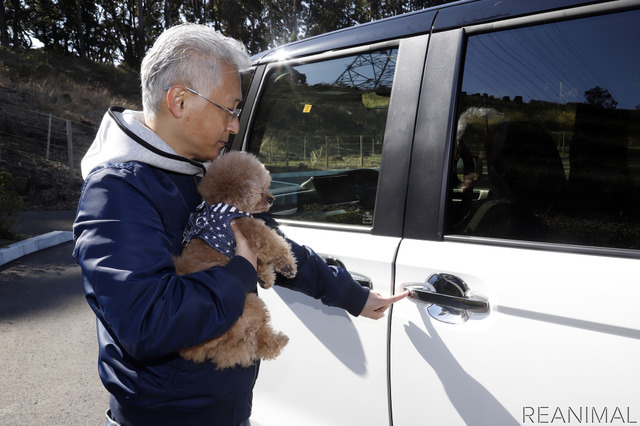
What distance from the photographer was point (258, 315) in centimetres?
126

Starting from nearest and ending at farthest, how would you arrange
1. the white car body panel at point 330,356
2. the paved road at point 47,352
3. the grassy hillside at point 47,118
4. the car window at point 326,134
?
the white car body panel at point 330,356
the car window at point 326,134
the paved road at point 47,352
the grassy hillside at point 47,118

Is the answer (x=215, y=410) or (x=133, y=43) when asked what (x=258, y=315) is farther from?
(x=133, y=43)

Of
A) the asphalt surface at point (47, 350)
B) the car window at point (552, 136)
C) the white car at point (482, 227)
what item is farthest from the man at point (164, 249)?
the asphalt surface at point (47, 350)

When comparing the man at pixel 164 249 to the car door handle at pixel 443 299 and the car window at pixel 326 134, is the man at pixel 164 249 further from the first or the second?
the car window at pixel 326 134

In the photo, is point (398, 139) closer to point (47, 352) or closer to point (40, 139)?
point (47, 352)

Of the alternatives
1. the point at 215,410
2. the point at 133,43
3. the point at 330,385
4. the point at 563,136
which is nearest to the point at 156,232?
the point at 215,410

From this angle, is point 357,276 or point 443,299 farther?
point 357,276

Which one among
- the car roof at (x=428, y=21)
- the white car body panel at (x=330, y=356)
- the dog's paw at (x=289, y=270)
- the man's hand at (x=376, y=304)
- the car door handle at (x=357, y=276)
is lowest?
the white car body panel at (x=330, y=356)

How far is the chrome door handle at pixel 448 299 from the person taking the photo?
4.51ft

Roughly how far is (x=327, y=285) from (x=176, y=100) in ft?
2.33

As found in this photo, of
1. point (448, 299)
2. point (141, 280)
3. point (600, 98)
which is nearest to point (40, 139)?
point (141, 280)

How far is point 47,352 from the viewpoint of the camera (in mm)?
3773

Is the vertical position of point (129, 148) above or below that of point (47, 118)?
below

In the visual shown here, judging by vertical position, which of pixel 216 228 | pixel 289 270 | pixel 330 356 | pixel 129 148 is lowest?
pixel 330 356
